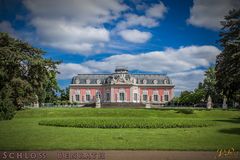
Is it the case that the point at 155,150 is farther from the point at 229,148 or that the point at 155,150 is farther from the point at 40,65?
the point at 40,65

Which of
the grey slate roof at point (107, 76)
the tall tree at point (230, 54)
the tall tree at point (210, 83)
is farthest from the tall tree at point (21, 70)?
the grey slate roof at point (107, 76)

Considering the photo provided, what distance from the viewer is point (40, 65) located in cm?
4116


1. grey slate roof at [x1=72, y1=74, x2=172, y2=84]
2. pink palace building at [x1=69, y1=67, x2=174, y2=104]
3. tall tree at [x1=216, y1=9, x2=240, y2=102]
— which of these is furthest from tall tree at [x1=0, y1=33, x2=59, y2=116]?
grey slate roof at [x1=72, y1=74, x2=172, y2=84]

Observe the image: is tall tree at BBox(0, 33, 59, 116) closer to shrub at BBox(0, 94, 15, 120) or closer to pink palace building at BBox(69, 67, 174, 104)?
shrub at BBox(0, 94, 15, 120)

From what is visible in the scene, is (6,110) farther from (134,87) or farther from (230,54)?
(134,87)

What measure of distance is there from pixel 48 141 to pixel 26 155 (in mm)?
3403

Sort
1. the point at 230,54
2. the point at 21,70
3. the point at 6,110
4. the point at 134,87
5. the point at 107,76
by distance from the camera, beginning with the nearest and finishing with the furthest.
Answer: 1. the point at 6,110
2. the point at 230,54
3. the point at 21,70
4. the point at 134,87
5. the point at 107,76

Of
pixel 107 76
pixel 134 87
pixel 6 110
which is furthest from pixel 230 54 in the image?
pixel 107 76

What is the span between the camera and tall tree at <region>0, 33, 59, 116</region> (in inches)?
1515

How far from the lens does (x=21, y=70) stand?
139 ft

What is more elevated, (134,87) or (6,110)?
(134,87)

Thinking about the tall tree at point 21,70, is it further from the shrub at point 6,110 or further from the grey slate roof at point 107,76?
the grey slate roof at point 107,76

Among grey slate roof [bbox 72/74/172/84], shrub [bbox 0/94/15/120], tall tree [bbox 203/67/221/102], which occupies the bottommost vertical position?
shrub [bbox 0/94/15/120]

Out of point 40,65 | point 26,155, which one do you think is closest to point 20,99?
point 40,65
